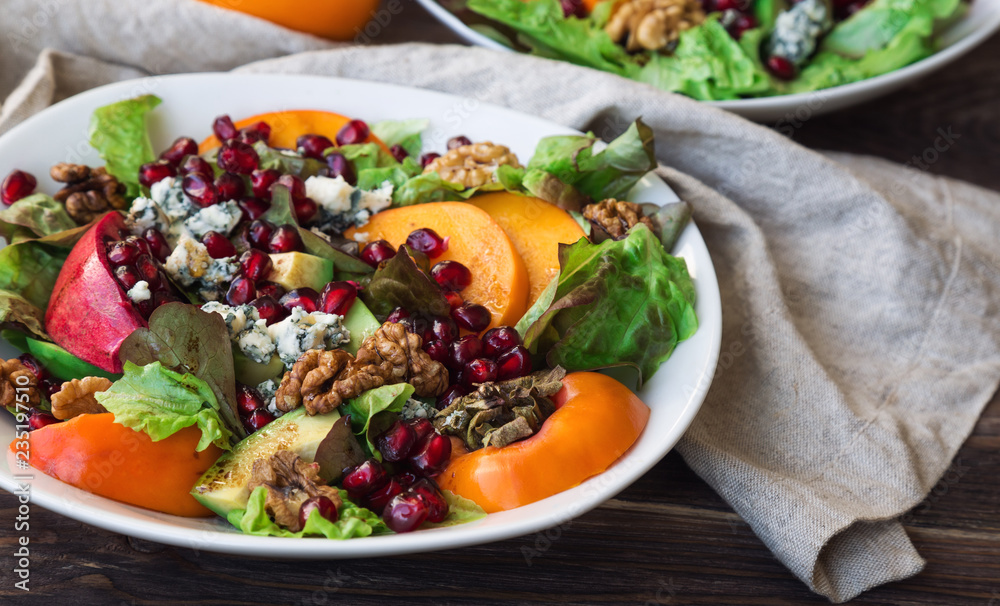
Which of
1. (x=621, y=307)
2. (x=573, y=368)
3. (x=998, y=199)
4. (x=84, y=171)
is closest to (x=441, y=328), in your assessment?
(x=573, y=368)

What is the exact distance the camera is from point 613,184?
214cm

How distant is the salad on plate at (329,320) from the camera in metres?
1.49

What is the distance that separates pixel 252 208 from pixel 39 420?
2.31 ft

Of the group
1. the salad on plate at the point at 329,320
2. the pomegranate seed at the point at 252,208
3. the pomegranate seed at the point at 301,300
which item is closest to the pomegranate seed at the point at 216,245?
the salad on plate at the point at 329,320

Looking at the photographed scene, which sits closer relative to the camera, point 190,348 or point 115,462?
point 115,462

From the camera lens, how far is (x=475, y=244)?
1947 mm

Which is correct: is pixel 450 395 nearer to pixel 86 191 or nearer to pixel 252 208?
pixel 252 208

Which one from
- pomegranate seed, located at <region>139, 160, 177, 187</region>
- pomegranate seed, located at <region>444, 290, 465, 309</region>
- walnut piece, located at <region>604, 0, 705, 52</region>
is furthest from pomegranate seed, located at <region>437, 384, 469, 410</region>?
walnut piece, located at <region>604, 0, 705, 52</region>

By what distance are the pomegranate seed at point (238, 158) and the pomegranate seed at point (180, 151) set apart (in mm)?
137

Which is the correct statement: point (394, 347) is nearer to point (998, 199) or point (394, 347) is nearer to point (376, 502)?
point (376, 502)

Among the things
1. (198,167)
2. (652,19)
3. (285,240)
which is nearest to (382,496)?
(285,240)

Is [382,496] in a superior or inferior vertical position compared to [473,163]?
inferior

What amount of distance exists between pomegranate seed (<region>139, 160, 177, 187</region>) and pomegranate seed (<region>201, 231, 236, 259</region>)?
28 cm

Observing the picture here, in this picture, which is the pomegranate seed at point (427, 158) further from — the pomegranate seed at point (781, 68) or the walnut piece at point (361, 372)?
the pomegranate seed at point (781, 68)
